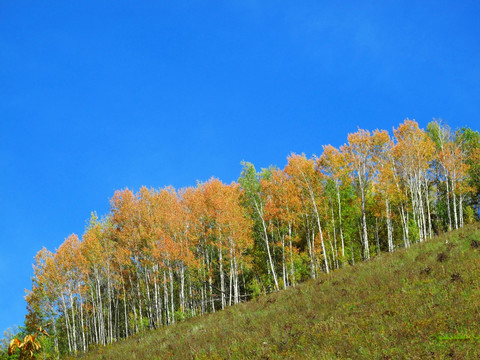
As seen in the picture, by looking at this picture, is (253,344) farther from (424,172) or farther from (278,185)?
(424,172)

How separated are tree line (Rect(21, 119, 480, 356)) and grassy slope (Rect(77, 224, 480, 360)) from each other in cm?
1703

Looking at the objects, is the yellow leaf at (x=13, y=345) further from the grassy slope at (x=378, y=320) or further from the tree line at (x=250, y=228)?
the tree line at (x=250, y=228)

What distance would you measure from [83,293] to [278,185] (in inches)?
1068

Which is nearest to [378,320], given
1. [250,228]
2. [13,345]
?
[13,345]

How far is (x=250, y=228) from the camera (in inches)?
1730

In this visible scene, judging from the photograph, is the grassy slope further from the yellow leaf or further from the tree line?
the tree line

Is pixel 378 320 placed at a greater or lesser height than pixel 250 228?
lesser

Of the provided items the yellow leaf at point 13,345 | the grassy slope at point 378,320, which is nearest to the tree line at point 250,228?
the grassy slope at point 378,320

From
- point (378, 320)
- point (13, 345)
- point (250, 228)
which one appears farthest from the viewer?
point (250, 228)

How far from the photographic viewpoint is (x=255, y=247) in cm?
4603

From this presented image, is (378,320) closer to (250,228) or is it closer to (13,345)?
(13,345)

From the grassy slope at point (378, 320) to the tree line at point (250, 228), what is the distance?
17033 mm

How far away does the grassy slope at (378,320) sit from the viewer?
8969 millimetres

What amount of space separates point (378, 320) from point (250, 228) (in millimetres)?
33304
